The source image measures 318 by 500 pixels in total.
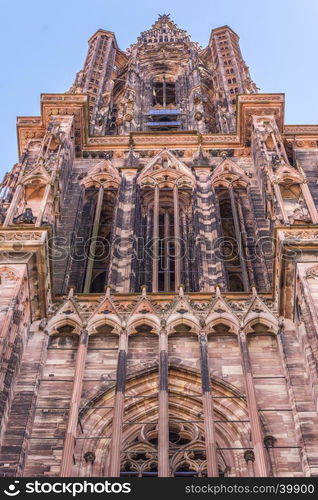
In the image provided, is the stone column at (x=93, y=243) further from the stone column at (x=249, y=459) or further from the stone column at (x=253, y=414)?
the stone column at (x=249, y=459)

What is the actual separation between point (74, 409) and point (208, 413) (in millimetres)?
2222

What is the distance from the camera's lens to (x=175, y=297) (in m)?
17.8

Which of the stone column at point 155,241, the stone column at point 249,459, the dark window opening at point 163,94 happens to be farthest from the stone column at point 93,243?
the dark window opening at point 163,94

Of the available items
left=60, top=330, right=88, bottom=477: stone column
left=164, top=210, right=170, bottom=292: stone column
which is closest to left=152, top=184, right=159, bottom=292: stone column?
left=164, top=210, right=170, bottom=292: stone column

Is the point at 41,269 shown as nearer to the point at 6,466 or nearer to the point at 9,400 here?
the point at 9,400

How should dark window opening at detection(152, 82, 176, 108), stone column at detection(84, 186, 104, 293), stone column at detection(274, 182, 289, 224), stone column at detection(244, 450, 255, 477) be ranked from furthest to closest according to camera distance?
1. dark window opening at detection(152, 82, 176, 108)
2. stone column at detection(84, 186, 104, 293)
3. stone column at detection(274, 182, 289, 224)
4. stone column at detection(244, 450, 255, 477)

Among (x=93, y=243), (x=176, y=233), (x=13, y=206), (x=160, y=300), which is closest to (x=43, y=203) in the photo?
(x=13, y=206)

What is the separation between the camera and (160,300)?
18.0 m

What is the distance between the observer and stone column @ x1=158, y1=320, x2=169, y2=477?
495 inches

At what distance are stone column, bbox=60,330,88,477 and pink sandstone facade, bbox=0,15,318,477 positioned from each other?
33 millimetres

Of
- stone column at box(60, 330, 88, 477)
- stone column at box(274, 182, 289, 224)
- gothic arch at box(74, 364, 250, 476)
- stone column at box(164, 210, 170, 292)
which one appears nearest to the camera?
stone column at box(60, 330, 88, 477)

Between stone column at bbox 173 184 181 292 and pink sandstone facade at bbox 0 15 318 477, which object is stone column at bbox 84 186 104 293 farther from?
stone column at bbox 173 184 181 292

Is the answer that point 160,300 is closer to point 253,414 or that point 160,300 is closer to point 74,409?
point 74,409

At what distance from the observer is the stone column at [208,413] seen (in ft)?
41.4
